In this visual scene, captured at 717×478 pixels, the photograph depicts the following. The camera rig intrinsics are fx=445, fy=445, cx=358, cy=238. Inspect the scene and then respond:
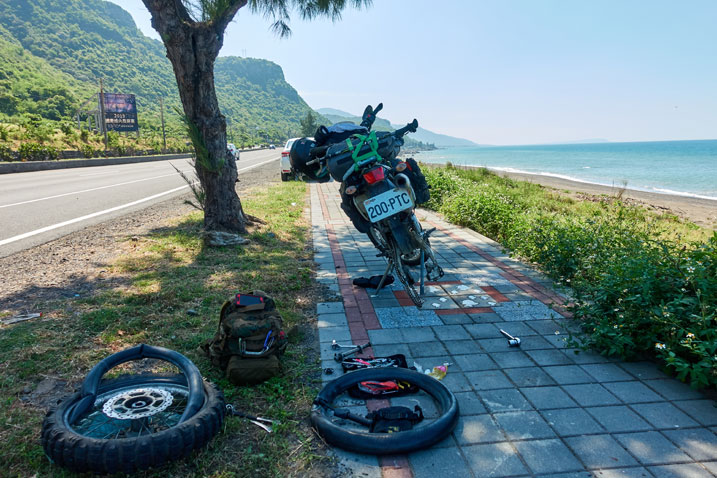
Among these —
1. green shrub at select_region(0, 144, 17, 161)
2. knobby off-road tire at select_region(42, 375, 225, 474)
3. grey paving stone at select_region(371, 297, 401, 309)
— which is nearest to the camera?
knobby off-road tire at select_region(42, 375, 225, 474)

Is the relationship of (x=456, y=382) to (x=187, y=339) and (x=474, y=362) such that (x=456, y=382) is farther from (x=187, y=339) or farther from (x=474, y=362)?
(x=187, y=339)

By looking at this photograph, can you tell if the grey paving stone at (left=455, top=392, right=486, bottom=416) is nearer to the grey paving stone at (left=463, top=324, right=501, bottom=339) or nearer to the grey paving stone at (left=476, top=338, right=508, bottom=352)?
the grey paving stone at (left=476, top=338, right=508, bottom=352)

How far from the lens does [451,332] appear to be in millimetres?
3857

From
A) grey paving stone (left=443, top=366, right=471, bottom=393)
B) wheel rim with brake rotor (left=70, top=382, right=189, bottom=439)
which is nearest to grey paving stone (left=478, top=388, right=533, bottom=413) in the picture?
grey paving stone (left=443, top=366, right=471, bottom=393)

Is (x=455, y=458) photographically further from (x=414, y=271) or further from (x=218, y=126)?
(x=218, y=126)

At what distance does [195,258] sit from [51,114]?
217 ft

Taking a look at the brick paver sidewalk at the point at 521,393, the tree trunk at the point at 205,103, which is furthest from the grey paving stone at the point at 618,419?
the tree trunk at the point at 205,103

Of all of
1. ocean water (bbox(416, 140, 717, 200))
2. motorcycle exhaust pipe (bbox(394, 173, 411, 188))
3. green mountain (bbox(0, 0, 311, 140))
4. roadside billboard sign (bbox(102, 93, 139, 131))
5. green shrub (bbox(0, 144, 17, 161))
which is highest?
green mountain (bbox(0, 0, 311, 140))

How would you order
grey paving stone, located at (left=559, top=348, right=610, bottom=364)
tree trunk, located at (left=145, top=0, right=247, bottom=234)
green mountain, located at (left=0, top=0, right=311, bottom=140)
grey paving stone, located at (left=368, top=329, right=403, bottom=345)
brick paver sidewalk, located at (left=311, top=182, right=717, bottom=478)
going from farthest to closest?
green mountain, located at (left=0, top=0, right=311, bottom=140), tree trunk, located at (left=145, top=0, right=247, bottom=234), grey paving stone, located at (left=368, top=329, right=403, bottom=345), grey paving stone, located at (left=559, top=348, right=610, bottom=364), brick paver sidewalk, located at (left=311, top=182, right=717, bottom=478)

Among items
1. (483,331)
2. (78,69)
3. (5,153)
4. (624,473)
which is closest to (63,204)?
(483,331)

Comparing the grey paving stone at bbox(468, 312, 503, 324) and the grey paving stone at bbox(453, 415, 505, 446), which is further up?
the grey paving stone at bbox(468, 312, 503, 324)

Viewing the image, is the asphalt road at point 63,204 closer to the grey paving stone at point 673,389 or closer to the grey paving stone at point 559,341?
the grey paving stone at point 559,341

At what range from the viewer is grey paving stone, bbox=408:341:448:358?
3.46 meters

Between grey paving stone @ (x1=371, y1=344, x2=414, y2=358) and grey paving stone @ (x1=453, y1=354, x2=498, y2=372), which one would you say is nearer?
grey paving stone @ (x1=453, y1=354, x2=498, y2=372)
